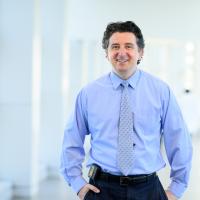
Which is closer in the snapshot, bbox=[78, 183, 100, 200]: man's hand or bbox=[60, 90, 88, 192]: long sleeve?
bbox=[78, 183, 100, 200]: man's hand

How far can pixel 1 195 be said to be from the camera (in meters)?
4.59

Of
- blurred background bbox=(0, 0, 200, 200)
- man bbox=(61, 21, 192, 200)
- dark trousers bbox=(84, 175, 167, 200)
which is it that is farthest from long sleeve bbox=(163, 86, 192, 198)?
blurred background bbox=(0, 0, 200, 200)

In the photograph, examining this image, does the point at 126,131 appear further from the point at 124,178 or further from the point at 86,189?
the point at 86,189

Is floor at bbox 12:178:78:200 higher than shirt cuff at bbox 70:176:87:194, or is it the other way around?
shirt cuff at bbox 70:176:87:194

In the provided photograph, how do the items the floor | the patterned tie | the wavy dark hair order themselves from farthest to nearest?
the floor
the wavy dark hair
the patterned tie

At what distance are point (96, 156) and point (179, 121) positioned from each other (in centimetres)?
49

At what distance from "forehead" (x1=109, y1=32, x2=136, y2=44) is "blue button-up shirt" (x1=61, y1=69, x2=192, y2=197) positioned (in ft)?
0.62

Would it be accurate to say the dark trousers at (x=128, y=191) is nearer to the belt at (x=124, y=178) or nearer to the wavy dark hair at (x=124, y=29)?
the belt at (x=124, y=178)

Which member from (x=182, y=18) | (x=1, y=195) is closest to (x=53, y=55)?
(x=1, y=195)

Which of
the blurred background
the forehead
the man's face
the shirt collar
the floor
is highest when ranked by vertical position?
the forehead

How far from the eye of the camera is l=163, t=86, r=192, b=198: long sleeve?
2.19 meters

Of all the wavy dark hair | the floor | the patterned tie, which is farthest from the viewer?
the floor

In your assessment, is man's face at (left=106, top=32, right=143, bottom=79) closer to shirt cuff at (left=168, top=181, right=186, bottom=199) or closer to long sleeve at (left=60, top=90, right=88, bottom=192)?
long sleeve at (left=60, top=90, right=88, bottom=192)

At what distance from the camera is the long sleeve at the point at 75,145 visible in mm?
2238
